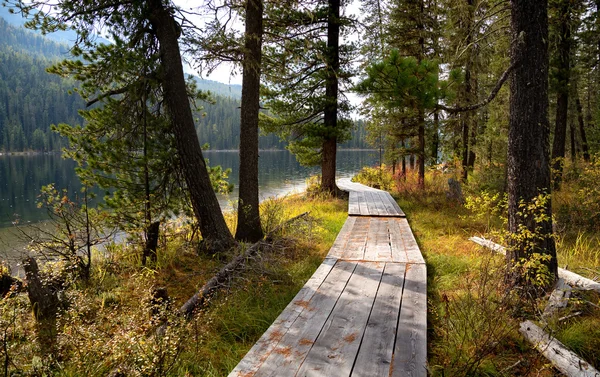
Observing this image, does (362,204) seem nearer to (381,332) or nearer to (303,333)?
(381,332)

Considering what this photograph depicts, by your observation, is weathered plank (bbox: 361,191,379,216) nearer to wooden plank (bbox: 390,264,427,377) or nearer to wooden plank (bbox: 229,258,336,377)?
wooden plank (bbox: 390,264,427,377)

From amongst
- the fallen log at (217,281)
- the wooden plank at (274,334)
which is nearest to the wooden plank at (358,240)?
the wooden plank at (274,334)

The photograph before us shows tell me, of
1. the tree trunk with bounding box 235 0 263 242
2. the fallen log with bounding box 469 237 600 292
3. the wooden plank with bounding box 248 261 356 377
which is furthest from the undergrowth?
the tree trunk with bounding box 235 0 263 242

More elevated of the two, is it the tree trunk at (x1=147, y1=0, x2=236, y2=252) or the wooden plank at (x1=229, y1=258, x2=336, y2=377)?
the tree trunk at (x1=147, y1=0, x2=236, y2=252)

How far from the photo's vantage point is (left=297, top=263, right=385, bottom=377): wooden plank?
7.65 ft

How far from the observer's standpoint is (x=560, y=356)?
7.85ft

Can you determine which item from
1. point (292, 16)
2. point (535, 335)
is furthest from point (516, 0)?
point (292, 16)

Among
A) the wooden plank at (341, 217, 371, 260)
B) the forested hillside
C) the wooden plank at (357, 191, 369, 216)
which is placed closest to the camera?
the wooden plank at (341, 217, 371, 260)

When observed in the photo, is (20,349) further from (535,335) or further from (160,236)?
(535,335)

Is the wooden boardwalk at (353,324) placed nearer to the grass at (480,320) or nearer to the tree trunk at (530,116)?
the grass at (480,320)

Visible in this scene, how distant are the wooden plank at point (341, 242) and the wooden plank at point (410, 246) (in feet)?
3.27

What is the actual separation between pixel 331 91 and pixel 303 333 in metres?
9.25

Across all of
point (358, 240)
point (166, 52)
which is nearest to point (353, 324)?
point (358, 240)

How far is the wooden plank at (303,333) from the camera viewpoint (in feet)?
7.68
